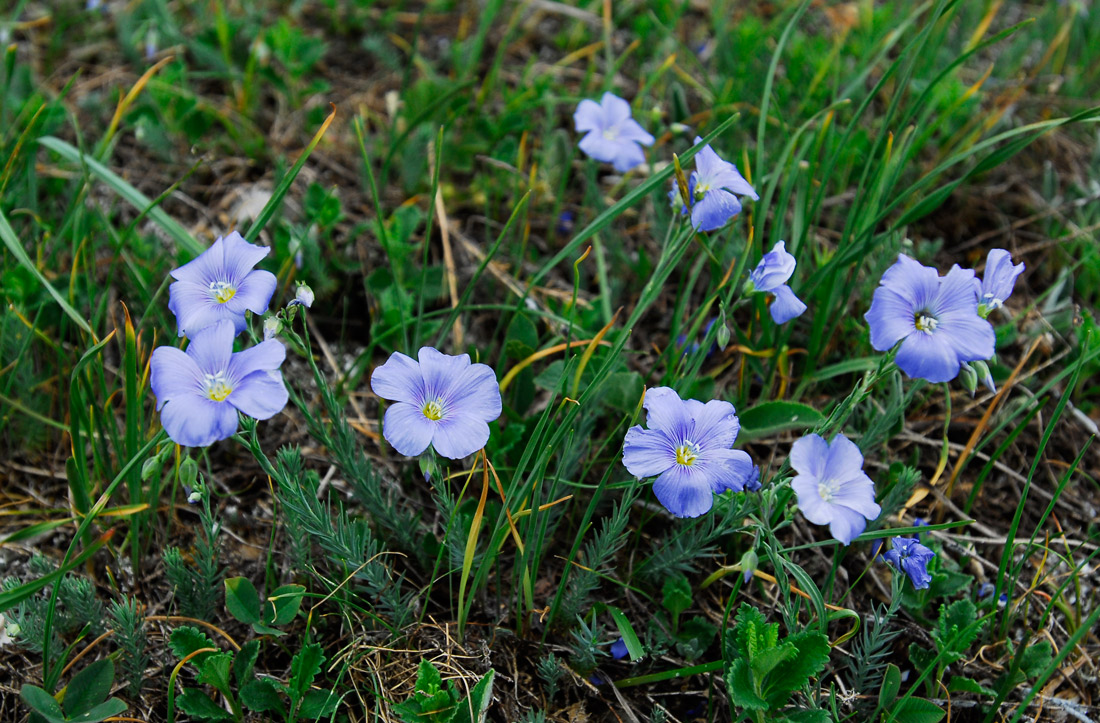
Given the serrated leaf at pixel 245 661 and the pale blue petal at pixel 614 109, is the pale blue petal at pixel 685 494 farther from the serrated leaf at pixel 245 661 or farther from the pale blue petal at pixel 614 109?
the pale blue petal at pixel 614 109

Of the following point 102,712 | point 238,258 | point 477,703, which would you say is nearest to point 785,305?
point 477,703

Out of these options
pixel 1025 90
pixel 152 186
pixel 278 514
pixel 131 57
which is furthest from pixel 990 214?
pixel 131 57

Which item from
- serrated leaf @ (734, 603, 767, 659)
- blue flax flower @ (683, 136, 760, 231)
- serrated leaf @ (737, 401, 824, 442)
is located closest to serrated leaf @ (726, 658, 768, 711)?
serrated leaf @ (734, 603, 767, 659)

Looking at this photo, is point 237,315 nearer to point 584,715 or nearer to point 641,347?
point 584,715

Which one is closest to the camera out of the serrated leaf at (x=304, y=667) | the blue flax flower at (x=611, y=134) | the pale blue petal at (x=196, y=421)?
the pale blue petal at (x=196, y=421)

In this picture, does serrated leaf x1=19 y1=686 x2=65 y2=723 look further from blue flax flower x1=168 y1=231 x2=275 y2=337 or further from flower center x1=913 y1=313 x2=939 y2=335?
flower center x1=913 y1=313 x2=939 y2=335

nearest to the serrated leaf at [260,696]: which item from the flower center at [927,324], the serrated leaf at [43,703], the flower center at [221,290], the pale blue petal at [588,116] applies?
the serrated leaf at [43,703]
